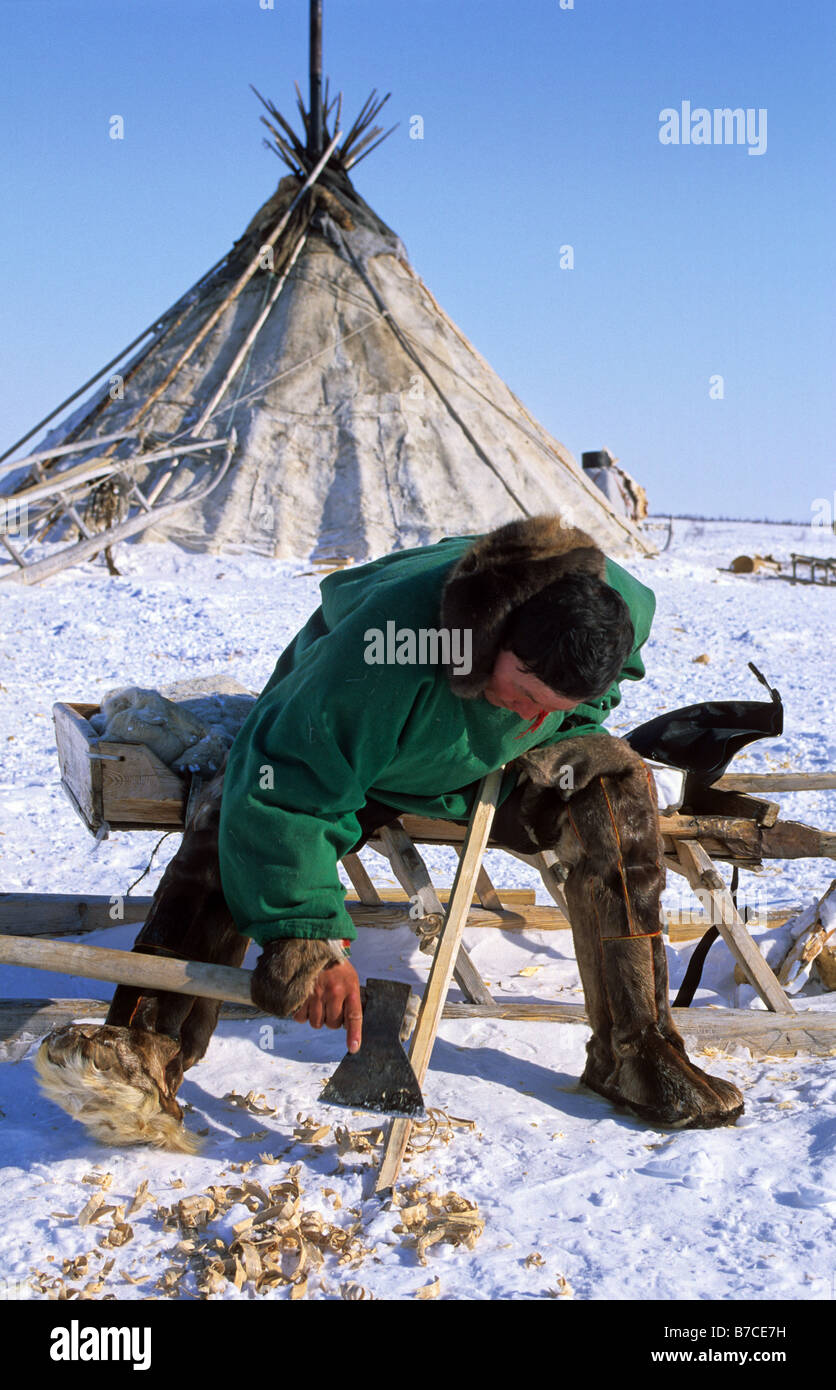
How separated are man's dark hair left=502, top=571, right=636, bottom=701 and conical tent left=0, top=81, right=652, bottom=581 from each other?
855cm

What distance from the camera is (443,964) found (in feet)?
7.97

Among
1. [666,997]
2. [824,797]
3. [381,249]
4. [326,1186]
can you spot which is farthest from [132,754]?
[381,249]

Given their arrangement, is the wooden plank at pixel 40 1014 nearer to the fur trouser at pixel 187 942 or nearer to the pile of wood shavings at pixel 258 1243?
the fur trouser at pixel 187 942

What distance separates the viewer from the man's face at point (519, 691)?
225 cm

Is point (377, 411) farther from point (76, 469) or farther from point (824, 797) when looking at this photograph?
point (824, 797)

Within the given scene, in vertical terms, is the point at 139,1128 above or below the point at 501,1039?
above

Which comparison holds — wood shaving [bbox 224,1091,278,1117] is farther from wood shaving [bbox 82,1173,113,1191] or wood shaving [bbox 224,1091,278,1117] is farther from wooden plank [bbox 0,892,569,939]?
wooden plank [bbox 0,892,569,939]

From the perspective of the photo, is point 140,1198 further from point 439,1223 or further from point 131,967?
Answer: point 439,1223

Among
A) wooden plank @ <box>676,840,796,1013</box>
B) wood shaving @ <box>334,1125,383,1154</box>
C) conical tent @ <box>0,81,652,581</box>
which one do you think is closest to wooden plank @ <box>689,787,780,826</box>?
wooden plank @ <box>676,840,796,1013</box>

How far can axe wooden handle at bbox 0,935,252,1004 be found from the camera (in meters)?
2.24

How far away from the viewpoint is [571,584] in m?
2.23

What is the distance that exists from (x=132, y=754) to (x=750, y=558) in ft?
41.8

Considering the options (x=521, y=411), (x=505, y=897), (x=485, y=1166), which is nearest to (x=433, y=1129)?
(x=485, y=1166)

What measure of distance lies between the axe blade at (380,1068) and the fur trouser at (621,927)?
1.70 ft
